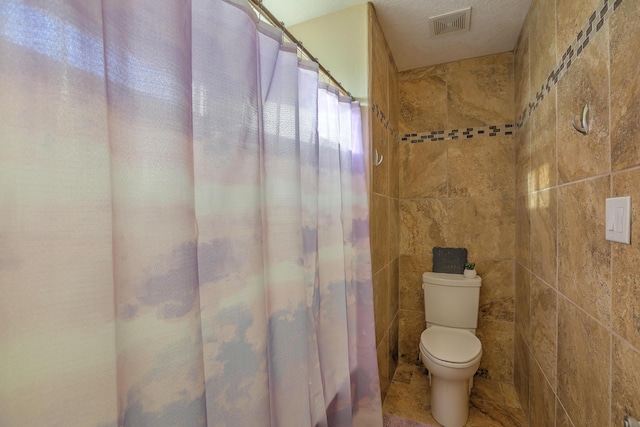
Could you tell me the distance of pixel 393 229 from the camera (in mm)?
2096

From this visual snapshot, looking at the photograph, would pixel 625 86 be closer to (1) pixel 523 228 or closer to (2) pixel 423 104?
(1) pixel 523 228

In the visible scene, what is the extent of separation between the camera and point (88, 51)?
0.42m

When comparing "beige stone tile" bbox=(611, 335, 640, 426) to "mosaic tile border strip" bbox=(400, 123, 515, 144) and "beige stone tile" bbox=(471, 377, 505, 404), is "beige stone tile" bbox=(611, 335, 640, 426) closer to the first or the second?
"beige stone tile" bbox=(471, 377, 505, 404)

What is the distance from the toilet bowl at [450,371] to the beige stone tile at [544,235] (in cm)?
60

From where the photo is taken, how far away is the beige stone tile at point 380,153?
1617mm

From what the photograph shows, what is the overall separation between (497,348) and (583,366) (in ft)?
4.25

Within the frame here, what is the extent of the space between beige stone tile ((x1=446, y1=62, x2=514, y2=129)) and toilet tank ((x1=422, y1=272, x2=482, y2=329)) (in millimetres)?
1205

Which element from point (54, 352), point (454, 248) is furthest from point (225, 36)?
point (454, 248)

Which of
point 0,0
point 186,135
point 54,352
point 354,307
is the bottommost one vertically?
point 354,307

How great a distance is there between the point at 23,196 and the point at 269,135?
1.89ft

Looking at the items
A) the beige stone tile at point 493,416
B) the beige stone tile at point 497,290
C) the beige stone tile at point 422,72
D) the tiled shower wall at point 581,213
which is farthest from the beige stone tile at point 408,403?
the beige stone tile at point 422,72

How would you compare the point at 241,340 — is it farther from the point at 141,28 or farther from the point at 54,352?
the point at 141,28


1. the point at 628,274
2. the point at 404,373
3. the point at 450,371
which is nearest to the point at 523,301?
the point at 450,371

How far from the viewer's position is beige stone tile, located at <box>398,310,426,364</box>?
2.24 metres
